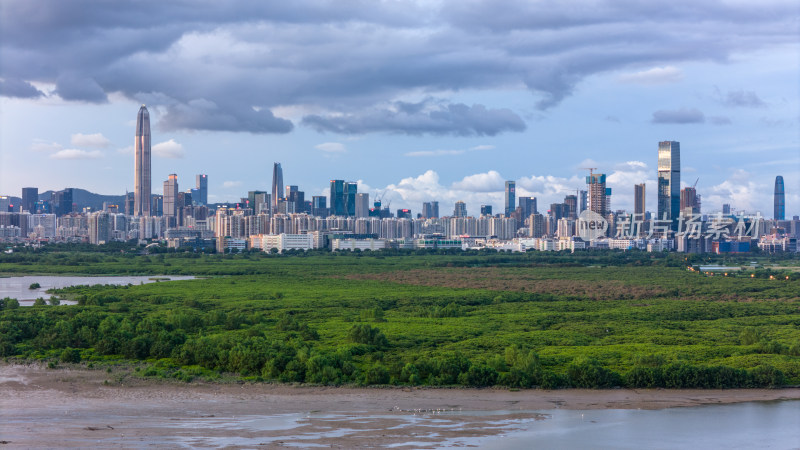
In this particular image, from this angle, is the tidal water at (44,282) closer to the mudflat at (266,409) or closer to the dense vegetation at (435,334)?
the dense vegetation at (435,334)

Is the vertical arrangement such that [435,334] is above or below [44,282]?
above

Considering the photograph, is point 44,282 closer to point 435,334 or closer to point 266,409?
point 435,334

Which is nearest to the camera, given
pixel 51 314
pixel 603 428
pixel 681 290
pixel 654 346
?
pixel 603 428

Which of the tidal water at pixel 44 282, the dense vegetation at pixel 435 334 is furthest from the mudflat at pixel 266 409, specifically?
the tidal water at pixel 44 282

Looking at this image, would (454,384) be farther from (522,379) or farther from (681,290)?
(681,290)

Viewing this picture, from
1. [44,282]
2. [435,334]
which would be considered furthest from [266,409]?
[44,282]

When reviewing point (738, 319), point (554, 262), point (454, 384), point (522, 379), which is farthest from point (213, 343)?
point (554, 262)
